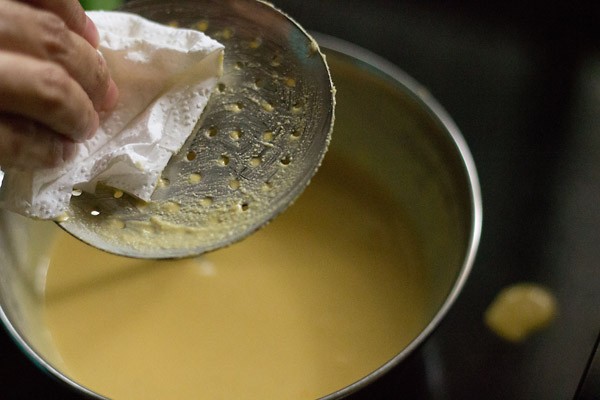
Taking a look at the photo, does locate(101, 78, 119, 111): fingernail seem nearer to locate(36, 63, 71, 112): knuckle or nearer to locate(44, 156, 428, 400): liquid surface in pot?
locate(36, 63, 71, 112): knuckle

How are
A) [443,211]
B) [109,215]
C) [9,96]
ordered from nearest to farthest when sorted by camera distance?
[9,96]
[109,215]
[443,211]

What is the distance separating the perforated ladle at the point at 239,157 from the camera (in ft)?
1.66

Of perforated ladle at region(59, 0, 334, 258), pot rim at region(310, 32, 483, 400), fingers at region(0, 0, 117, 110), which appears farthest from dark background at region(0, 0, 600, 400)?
fingers at region(0, 0, 117, 110)

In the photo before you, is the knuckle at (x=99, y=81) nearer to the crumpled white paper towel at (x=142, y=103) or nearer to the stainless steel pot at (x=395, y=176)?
the crumpled white paper towel at (x=142, y=103)

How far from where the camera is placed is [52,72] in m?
0.39

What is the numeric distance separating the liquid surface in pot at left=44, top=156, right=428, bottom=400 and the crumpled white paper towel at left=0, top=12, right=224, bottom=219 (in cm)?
21

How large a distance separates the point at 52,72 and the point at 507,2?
1.96 feet

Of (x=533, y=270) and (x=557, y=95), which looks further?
(x=557, y=95)

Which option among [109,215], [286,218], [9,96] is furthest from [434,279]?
[9,96]

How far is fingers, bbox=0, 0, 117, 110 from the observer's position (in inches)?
14.9

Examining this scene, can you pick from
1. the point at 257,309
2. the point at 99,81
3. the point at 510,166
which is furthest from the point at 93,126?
the point at 510,166

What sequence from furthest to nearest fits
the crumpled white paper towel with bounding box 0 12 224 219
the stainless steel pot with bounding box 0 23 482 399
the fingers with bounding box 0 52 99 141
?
the stainless steel pot with bounding box 0 23 482 399 → the crumpled white paper towel with bounding box 0 12 224 219 → the fingers with bounding box 0 52 99 141

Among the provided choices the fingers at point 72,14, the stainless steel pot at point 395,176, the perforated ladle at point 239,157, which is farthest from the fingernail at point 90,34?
the stainless steel pot at point 395,176

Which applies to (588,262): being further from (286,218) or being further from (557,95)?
(286,218)
